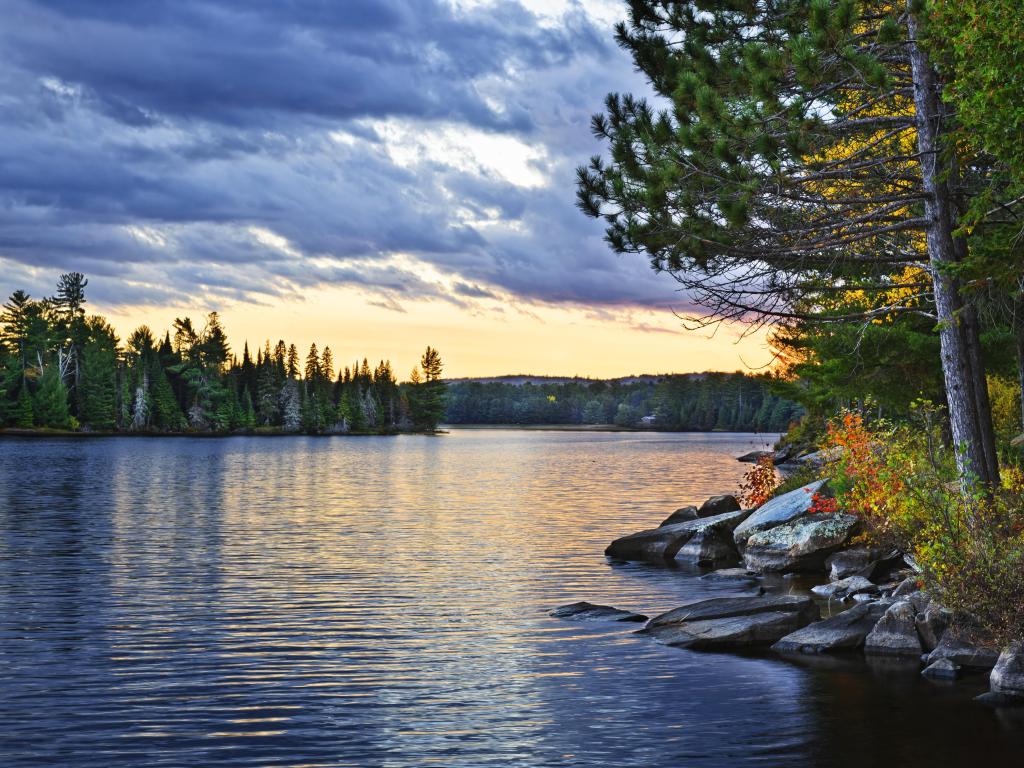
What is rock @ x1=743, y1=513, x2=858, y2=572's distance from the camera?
23547 millimetres

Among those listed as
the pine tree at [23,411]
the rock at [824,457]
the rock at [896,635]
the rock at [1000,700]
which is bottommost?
the rock at [1000,700]

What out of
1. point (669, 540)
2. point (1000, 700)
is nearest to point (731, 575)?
point (669, 540)

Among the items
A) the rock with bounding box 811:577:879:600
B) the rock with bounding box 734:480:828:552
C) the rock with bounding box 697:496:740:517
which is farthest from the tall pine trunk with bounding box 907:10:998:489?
the rock with bounding box 697:496:740:517

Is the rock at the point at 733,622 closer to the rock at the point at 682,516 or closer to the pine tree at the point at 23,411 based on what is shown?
the rock at the point at 682,516

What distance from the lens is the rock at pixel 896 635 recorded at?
1532 centimetres

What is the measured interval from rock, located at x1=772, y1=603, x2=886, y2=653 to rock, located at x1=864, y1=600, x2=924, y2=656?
0.73 feet

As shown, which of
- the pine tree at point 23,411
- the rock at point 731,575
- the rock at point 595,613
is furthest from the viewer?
the pine tree at point 23,411

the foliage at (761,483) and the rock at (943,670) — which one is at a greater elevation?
the foliage at (761,483)

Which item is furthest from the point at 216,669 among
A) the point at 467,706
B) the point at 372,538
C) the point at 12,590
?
the point at 372,538

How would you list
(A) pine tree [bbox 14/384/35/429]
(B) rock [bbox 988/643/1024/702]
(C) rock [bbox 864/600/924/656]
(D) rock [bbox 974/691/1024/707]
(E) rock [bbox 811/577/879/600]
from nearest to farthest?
(D) rock [bbox 974/691/1024/707] → (B) rock [bbox 988/643/1024/702] → (C) rock [bbox 864/600/924/656] → (E) rock [bbox 811/577/879/600] → (A) pine tree [bbox 14/384/35/429]

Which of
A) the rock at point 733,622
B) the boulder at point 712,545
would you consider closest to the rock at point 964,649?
the rock at point 733,622

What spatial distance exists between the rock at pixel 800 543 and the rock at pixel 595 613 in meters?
6.20

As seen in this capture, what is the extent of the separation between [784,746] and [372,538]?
75.4ft

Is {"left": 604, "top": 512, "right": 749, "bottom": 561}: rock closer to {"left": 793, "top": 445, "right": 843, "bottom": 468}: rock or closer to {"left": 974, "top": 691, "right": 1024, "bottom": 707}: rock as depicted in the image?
{"left": 793, "top": 445, "right": 843, "bottom": 468}: rock
